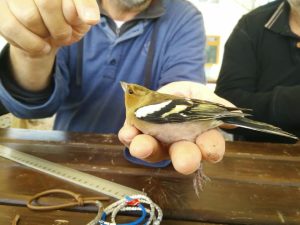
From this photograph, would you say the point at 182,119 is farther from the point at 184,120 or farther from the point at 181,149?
the point at 181,149

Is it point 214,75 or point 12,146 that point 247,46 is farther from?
point 214,75

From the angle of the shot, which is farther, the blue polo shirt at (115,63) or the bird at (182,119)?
the blue polo shirt at (115,63)

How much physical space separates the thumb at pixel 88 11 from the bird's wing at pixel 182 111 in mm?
256

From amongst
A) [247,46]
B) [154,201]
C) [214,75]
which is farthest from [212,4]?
[154,201]

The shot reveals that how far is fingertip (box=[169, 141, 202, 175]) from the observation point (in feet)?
2.18

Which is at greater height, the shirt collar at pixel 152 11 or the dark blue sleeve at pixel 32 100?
the shirt collar at pixel 152 11

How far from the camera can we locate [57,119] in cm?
170

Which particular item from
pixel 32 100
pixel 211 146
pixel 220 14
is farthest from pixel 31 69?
pixel 220 14

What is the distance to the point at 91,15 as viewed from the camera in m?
0.76

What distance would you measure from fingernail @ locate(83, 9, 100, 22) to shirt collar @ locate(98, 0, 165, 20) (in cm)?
76

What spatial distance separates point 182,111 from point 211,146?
0.49 ft

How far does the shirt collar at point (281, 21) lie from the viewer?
5.54ft

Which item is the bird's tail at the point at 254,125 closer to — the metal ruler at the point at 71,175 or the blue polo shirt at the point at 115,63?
the metal ruler at the point at 71,175

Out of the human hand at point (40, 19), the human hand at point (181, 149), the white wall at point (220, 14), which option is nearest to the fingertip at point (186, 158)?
the human hand at point (181, 149)
